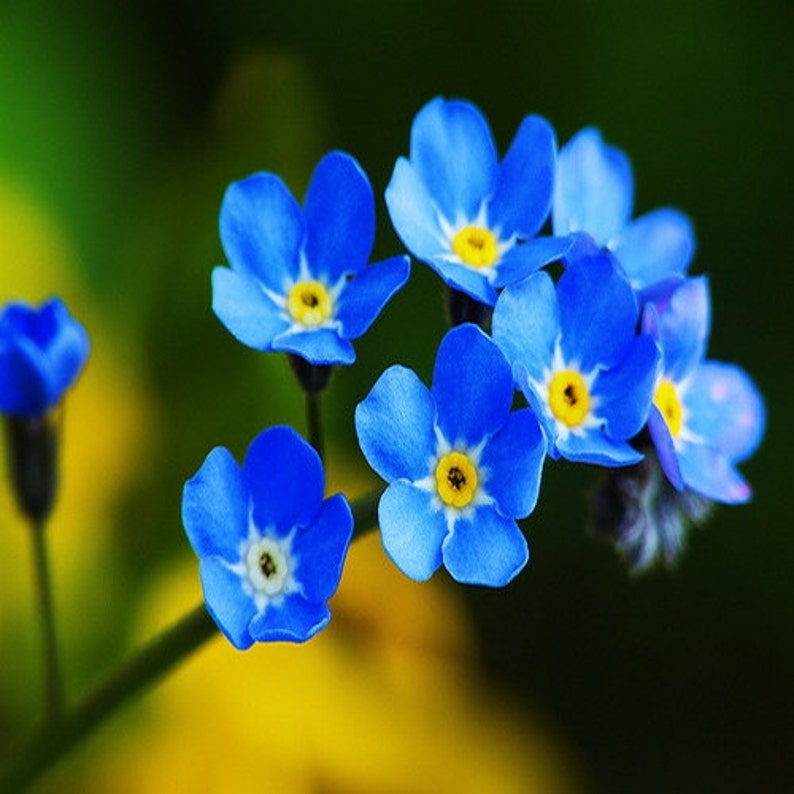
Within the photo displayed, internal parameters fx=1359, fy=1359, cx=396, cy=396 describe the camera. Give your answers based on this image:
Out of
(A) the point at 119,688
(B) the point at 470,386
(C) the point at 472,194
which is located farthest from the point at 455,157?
(A) the point at 119,688

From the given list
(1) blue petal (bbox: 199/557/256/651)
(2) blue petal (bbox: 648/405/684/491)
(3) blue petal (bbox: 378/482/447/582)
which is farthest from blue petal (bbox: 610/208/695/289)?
(1) blue petal (bbox: 199/557/256/651)

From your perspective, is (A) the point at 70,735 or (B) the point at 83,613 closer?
(A) the point at 70,735

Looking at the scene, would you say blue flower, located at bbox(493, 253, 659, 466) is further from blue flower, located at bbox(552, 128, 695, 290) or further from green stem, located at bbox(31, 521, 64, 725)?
green stem, located at bbox(31, 521, 64, 725)

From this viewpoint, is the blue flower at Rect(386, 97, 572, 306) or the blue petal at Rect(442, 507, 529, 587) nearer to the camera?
the blue petal at Rect(442, 507, 529, 587)

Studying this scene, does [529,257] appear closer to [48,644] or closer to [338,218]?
[338,218]

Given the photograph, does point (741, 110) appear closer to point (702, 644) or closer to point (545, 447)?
point (702, 644)

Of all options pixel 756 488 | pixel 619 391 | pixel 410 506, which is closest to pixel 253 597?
pixel 410 506

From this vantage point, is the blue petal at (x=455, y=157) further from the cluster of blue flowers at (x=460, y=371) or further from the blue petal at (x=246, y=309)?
the blue petal at (x=246, y=309)
